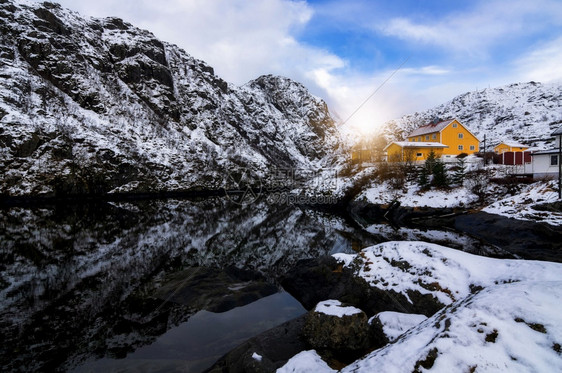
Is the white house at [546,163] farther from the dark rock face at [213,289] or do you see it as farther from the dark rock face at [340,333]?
the dark rock face at [340,333]

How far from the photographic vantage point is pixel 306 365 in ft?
22.8

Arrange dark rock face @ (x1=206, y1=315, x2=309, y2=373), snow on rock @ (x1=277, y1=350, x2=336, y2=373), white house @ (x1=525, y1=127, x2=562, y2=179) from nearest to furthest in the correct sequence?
snow on rock @ (x1=277, y1=350, x2=336, y2=373)
dark rock face @ (x1=206, y1=315, x2=309, y2=373)
white house @ (x1=525, y1=127, x2=562, y2=179)

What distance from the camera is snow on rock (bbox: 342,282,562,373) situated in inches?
141

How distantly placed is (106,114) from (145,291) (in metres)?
108

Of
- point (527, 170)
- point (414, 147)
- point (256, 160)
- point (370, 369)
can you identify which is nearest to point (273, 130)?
point (256, 160)

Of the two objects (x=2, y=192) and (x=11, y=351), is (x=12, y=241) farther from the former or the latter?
(x=2, y=192)

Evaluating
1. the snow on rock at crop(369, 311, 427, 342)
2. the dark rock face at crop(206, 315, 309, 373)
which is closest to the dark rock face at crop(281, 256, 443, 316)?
the snow on rock at crop(369, 311, 427, 342)

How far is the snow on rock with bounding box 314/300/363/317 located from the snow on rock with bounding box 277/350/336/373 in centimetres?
147

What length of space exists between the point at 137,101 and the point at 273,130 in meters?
89.1

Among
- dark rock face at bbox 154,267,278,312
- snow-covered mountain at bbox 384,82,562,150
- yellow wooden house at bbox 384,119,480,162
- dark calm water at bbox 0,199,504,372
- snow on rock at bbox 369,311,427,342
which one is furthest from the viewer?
snow-covered mountain at bbox 384,82,562,150

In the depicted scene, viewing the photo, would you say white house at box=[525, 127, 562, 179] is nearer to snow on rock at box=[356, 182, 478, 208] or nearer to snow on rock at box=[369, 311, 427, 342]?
snow on rock at box=[356, 182, 478, 208]

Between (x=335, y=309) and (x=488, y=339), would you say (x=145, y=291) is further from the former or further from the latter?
(x=488, y=339)

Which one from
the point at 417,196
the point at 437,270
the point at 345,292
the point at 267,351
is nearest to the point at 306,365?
the point at 267,351

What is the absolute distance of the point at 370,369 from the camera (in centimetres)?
461
